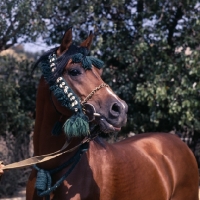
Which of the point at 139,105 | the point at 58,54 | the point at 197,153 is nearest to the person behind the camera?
the point at 58,54

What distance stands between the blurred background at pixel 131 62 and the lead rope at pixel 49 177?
414cm

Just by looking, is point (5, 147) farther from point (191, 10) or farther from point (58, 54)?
point (58, 54)

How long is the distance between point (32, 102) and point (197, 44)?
3.16 meters

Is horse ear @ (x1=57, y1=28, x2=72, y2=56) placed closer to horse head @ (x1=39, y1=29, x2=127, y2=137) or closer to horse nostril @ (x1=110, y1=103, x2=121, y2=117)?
horse head @ (x1=39, y1=29, x2=127, y2=137)

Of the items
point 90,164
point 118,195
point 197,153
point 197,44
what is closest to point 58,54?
point 90,164

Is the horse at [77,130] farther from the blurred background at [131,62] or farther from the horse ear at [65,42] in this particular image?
the blurred background at [131,62]

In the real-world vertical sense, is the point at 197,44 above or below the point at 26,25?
below

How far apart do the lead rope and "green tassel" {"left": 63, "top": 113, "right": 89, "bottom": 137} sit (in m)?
0.23

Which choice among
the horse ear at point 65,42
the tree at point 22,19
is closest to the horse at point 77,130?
the horse ear at point 65,42

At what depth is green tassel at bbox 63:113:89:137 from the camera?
2.92 meters

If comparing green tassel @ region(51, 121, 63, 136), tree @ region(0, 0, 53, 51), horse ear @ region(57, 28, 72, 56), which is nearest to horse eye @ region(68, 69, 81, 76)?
horse ear @ region(57, 28, 72, 56)

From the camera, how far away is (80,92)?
3043mm

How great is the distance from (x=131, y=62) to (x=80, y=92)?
510cm

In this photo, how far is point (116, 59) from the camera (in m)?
8.24
